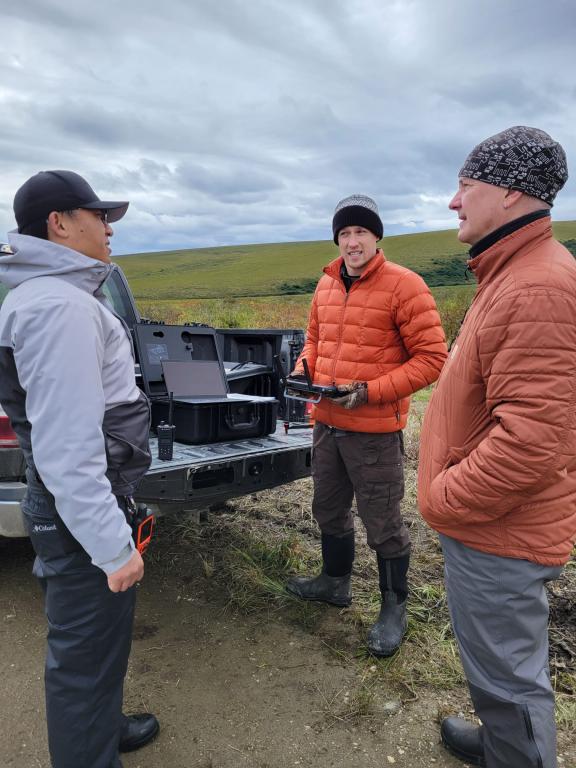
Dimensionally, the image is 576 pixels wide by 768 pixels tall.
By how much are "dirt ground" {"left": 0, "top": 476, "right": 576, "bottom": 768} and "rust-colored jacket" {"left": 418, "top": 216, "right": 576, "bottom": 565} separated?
114 centimetres

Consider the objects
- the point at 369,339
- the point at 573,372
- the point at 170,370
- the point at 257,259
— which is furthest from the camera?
the point at 257,259

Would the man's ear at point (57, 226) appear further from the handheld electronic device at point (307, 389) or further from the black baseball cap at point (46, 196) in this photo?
the handheld electronic device at point (307, 389)

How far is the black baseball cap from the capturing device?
5.89ft

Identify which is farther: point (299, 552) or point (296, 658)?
point (299, 552)

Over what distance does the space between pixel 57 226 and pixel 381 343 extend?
1702 millimetres

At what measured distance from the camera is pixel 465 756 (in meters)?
2.37

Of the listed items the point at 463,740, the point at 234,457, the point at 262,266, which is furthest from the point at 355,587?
the point at 262,266

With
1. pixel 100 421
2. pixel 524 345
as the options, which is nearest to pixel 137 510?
pixel 100 421

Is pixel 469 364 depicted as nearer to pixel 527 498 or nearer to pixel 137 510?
pixel 527 498

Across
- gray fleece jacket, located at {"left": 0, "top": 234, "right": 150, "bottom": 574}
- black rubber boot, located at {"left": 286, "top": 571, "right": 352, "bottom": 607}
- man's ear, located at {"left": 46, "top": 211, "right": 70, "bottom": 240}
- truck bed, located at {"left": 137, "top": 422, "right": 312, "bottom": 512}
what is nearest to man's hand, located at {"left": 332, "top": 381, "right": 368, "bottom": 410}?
truck bed, located at {"left": 137, "top": 422, "right": 312, "bottom": 512}

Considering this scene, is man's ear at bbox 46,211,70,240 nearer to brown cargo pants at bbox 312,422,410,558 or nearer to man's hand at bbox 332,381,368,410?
man's hand at bbox 332,381,368,410

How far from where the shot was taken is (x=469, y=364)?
185 cm

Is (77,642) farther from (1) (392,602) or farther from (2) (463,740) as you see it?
(1) (392,602)

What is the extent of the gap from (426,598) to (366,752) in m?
1.21
